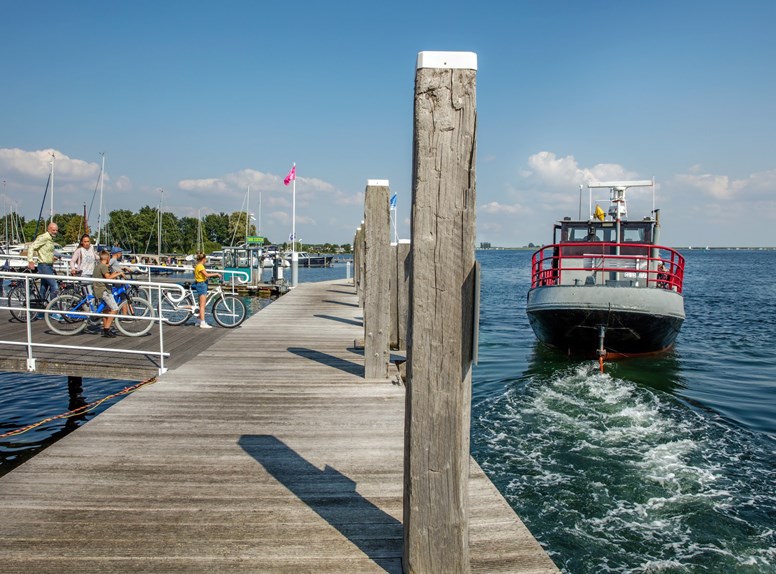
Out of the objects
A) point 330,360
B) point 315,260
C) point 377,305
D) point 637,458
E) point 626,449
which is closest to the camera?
point 637,458

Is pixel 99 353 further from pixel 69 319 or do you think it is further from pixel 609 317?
pixel 609 317

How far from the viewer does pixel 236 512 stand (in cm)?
333

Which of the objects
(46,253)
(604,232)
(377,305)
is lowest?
(377,305)

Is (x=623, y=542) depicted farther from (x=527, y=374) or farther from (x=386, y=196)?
(x=527, y=374)

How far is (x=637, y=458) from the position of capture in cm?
639

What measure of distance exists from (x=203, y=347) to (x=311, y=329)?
9.22 ft

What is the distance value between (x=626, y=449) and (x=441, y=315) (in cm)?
527

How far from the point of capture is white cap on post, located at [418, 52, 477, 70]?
239 cm

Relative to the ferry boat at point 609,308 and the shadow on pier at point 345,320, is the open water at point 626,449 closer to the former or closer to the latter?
the ferry boat at point 609,308

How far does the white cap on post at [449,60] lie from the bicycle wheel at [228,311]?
9.58m

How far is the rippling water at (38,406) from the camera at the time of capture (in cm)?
827

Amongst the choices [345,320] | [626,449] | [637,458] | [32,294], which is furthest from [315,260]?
[637,458]

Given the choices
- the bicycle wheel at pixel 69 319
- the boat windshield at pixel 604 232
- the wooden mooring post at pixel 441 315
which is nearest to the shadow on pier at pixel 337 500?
the wooden mooring post at pixel 441 315

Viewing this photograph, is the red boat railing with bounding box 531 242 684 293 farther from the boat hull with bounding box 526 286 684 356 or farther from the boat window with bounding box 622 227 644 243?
the boat hull with bounding box 526 286 684 356
